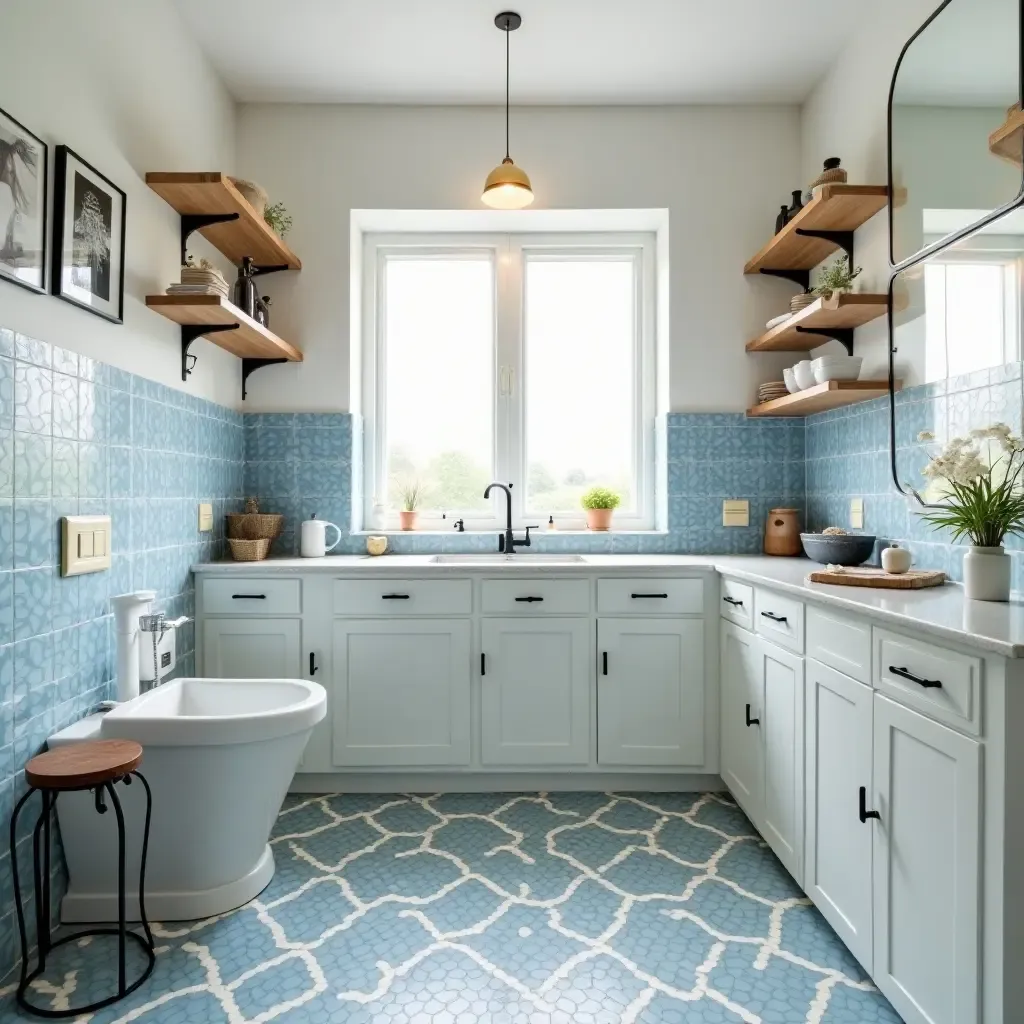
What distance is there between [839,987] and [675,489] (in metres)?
1.94

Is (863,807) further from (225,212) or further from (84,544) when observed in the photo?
(225,212)

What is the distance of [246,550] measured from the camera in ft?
8.84

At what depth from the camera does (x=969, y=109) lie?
6.18 ft

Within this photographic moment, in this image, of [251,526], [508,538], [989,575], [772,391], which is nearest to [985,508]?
[989,575]

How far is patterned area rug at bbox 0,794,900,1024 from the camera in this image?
149 cm

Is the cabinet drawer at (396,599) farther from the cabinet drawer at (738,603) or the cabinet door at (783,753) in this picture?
the cabinet door at (783,753)

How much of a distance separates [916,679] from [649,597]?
4.08ft

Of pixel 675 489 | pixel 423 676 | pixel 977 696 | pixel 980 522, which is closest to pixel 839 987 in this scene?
pixel 977 696

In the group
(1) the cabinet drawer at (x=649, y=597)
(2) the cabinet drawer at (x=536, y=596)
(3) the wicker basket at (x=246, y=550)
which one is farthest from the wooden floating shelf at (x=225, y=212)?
(1) the cabinet drawer at (x=649, y=597)

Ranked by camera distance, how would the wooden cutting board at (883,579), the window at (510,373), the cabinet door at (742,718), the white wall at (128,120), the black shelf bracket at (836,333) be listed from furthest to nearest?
the window at (510,373) → the black shelf bracket at (836,333) → the cabinet door at (742,718) → the wooden cutting board at (883,579) → the white wall at (128,120)

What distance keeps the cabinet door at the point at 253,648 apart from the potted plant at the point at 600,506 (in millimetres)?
1379

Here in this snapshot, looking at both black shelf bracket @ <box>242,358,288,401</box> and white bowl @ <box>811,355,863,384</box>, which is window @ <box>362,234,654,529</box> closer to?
black shelf bracket @ <box>242,358,288,401</box>

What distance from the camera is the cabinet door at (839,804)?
1531 mm

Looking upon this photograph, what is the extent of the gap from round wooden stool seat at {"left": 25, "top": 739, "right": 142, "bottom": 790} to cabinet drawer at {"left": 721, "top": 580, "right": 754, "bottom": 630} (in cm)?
178
